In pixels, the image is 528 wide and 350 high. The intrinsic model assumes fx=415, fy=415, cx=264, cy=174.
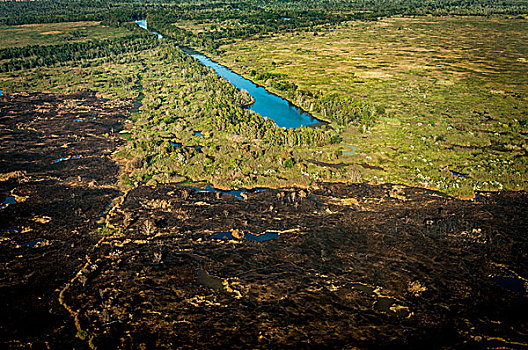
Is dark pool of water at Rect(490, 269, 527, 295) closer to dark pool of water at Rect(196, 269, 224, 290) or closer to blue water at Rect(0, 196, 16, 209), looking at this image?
dark pool of water at Rect(196, 269, 224, 290)

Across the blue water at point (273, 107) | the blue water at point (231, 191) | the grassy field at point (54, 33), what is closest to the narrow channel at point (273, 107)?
the blue water at point (273, 107)

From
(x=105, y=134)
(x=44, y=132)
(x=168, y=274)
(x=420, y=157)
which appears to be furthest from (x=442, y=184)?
(x=44, y=132)

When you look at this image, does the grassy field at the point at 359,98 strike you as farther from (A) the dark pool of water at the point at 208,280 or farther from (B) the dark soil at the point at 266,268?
(A) the dark pool of water at the point at 208,280

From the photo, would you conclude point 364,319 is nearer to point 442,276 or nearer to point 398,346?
point 398,346

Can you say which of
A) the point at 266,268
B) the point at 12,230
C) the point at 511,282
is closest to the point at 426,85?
→ the point at 511,282

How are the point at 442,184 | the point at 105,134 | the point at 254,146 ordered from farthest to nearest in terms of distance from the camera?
the point at 105,134, the point at 254,146, the point at 442,184

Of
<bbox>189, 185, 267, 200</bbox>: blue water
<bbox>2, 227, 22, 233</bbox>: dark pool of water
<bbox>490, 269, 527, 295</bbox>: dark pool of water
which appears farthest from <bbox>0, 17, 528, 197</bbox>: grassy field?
<bbox>2, 227, 22, 233</bbox>: dark pool of water
